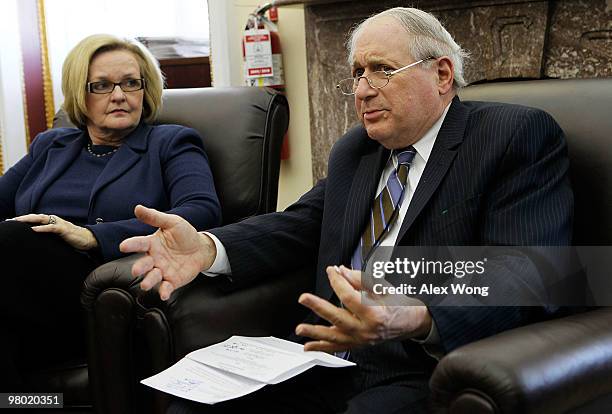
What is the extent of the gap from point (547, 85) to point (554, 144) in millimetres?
237

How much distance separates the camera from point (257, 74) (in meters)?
2.99

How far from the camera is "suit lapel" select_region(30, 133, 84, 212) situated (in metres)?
2.18

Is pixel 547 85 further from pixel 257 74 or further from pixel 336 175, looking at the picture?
pixel 257 74

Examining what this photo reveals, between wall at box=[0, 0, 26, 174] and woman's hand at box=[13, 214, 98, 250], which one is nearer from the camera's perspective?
woman's hand at box=[13, 214, 98, 250]

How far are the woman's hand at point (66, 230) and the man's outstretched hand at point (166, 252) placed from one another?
1.29 ft

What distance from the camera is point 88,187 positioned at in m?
2.16

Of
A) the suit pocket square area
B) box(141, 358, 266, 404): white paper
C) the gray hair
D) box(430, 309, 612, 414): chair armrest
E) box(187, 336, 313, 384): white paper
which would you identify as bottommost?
box(141, 358, 266, 404): white paper

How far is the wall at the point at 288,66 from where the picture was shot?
3006mm

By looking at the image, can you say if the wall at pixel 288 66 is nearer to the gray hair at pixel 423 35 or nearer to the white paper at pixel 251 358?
the gray hair at pixel 423 35

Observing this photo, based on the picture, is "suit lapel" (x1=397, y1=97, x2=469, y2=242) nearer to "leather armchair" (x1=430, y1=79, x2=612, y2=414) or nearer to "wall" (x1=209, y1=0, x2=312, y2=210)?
"leather armchair" (x1=430, y1=79, x2=612, y2=414)

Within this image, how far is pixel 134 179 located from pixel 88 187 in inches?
5.3

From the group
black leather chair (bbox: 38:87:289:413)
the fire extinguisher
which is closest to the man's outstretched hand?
black leather chair (bbox: 38:87:289:413)

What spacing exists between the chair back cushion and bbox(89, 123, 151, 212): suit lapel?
1.07m

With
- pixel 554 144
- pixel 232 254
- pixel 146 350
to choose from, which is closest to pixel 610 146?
pixel 554 144
